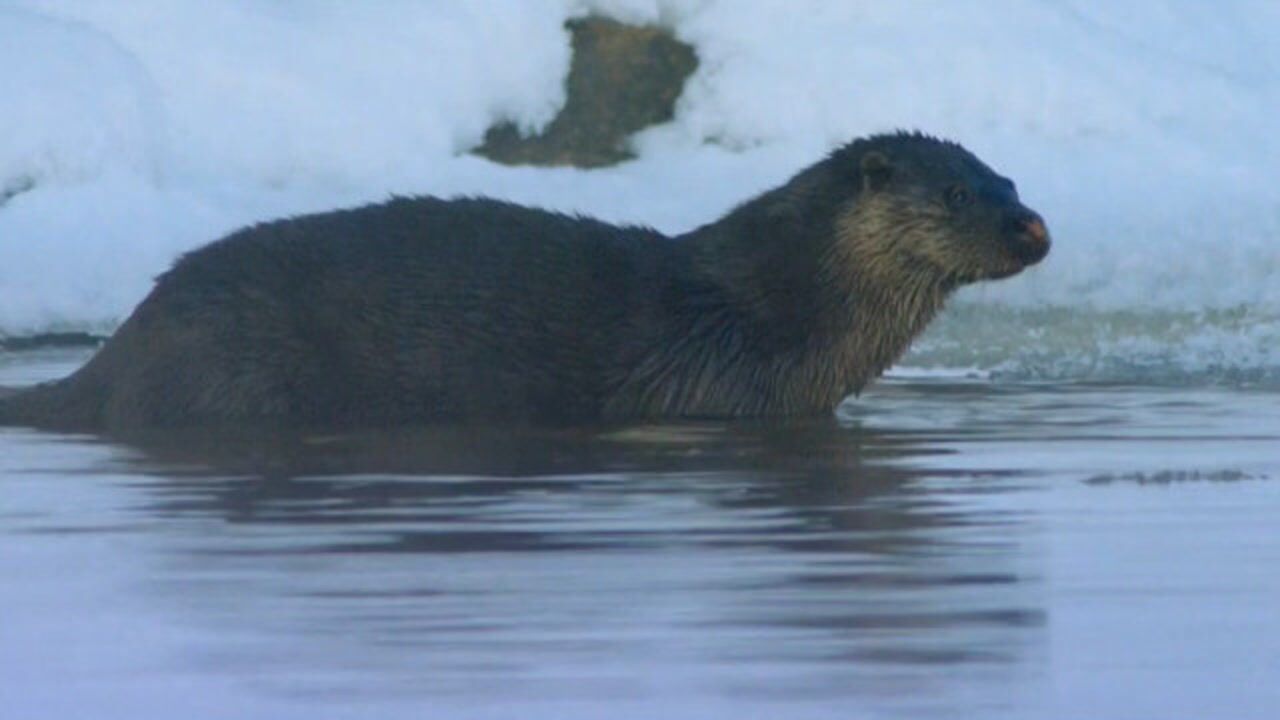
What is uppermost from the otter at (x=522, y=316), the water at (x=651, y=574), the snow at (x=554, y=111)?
the snow at (x=554, y=111)

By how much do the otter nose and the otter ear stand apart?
1.24ft

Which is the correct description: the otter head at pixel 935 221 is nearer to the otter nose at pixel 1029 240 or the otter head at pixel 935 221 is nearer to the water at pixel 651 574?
the otter nose at pixel 1029 240

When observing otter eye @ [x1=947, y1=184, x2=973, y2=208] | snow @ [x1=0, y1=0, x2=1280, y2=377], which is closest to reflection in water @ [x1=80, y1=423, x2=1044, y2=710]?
otter eye @ [x1=947, y1=184, x2=973, y2=208]

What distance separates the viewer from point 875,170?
9875mm

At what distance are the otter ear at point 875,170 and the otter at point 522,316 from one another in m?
0.01

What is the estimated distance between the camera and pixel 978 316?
38.9 ft

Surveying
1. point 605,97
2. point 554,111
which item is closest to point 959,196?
point 554,111

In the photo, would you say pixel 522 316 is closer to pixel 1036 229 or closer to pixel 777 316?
pixel 777 316

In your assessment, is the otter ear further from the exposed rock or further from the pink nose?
the exposed rock

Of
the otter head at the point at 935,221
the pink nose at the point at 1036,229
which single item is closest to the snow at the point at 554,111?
the otter head at the point at 935,221

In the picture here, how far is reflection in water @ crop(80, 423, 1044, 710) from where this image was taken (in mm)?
4625

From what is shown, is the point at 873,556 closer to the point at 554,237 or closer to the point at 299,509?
the point at 299,509

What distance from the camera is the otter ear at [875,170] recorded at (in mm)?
9828

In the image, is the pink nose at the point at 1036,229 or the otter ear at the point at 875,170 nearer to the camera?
the pink nose at the point at 1036,229
